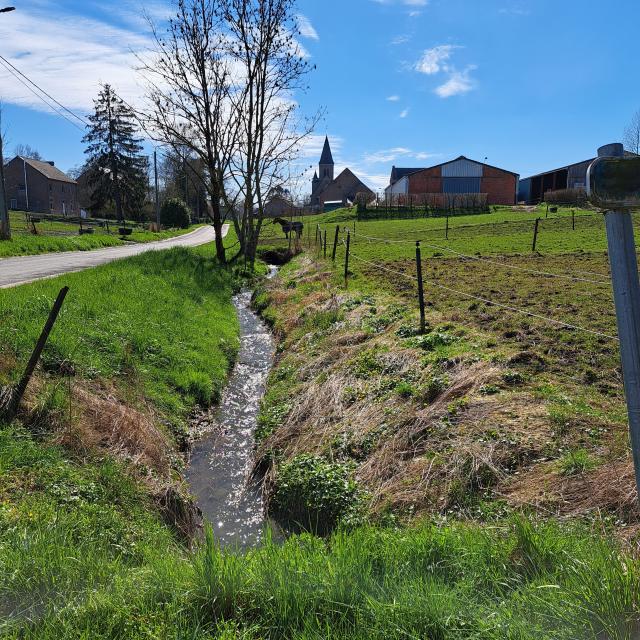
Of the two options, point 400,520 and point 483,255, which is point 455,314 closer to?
point 400,520

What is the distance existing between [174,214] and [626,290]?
209 ft

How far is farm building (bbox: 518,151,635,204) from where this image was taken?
61.6 meters

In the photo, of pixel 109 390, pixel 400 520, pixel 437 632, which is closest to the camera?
pixel 437 632

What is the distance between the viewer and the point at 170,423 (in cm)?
688

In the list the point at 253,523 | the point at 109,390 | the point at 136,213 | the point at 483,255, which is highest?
the point at 136,213

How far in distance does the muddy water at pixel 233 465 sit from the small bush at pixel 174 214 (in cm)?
5503

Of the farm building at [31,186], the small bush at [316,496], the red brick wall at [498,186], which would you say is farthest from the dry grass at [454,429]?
the farm building at [31,186]

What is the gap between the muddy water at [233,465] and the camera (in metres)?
5.17

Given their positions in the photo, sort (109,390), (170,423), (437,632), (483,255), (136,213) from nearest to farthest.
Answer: (437,632)
(109,390)
(170,423)
(483,255)
(136,213)

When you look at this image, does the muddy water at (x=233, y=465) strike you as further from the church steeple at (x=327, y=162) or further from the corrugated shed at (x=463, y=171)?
the church steeple at (x=327, y=162)

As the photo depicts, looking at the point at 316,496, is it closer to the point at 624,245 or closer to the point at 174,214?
the point at 624,245

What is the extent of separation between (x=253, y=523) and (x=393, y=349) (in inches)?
139

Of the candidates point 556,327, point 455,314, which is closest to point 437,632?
point 556,327

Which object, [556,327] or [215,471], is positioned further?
[556,327]
